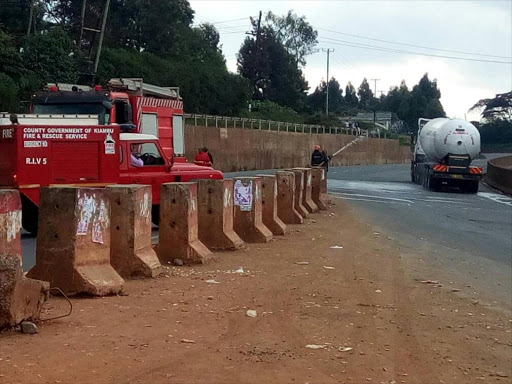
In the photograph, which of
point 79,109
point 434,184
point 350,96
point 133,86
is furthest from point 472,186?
point 350,96

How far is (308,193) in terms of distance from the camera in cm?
2322

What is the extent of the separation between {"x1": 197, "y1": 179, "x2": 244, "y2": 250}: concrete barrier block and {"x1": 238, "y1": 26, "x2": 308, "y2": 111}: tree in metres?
79.7

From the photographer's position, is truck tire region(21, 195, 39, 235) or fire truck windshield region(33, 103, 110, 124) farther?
fire truck windshield region(33, 103, 110, 124)

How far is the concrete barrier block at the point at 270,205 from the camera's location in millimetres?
16719

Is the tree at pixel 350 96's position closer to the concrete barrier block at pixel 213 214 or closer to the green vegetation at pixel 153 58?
the green vegetation at pixel 153 58

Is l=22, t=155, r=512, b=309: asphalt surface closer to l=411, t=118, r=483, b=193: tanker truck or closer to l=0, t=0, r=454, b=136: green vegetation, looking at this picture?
l=411, t=118, r=483, b=193: tanker truck

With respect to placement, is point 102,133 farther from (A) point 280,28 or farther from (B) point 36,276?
(A) point 280,28

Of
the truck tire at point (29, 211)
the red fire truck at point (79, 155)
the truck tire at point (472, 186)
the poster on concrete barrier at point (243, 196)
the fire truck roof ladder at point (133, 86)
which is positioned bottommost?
the truck tire at point (472, 186)

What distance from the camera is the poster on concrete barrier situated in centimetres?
1496

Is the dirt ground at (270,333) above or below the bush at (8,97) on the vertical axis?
below

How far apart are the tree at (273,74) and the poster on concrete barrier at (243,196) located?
7833 centimetres

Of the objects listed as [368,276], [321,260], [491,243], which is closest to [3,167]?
[321,260]

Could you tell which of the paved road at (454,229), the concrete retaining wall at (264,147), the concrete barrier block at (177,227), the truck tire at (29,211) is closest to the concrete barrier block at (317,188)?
the paved road at (454,229)

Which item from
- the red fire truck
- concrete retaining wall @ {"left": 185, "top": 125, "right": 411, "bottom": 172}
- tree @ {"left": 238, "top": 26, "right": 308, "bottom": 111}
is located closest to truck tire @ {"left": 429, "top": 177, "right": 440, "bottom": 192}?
concrete retaining wall @ {"left": 185, "top": 125, "right": 411, "bottom": 172}
